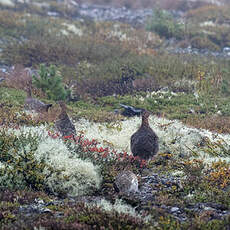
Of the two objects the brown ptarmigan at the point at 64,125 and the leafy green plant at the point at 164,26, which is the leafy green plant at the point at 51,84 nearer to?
the brown ptarmigan at the point at 64,125

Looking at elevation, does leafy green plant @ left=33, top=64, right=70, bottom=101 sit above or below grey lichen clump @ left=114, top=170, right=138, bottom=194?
below

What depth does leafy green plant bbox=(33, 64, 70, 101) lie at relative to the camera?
14.2 m

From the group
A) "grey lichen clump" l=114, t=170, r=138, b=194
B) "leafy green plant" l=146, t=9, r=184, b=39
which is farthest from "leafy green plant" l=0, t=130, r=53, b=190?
"leafy green plant" l=146, t=9, r=184, b=39

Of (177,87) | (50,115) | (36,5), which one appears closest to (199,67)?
(177,87)

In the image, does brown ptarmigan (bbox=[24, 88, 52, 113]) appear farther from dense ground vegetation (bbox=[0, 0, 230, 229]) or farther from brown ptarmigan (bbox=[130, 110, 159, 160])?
brown ptarmigan (bbox=[130, 110, 159, 160])

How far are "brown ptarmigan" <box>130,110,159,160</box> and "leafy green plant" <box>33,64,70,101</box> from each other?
647 cm

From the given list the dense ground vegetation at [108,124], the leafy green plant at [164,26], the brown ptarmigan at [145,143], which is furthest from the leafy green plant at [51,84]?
the leafy green plant at [164,26]

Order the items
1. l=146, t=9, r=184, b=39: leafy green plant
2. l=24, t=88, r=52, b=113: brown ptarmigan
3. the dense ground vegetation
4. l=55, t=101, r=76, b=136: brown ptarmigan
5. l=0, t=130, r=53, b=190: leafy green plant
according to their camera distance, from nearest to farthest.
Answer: the dense ground vegetation, l=0, t=130, r=53, b=190: leafy green plant, l=55, t=101, r=76, b=136: brown ptarmigan, l=24, t=88, r=52, b=113: brown ptarmigan, l=146, t=9, r=184, b=39: leafy green plant

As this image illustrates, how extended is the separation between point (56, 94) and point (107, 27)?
12.3m

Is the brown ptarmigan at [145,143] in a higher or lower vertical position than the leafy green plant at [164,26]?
higher

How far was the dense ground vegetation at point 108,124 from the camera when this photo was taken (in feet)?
19.6

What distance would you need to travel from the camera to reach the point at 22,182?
6.86 meters

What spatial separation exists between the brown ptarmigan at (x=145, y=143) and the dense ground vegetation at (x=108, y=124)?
0.24 m

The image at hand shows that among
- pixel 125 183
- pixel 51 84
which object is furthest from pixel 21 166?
pixel 51 84
